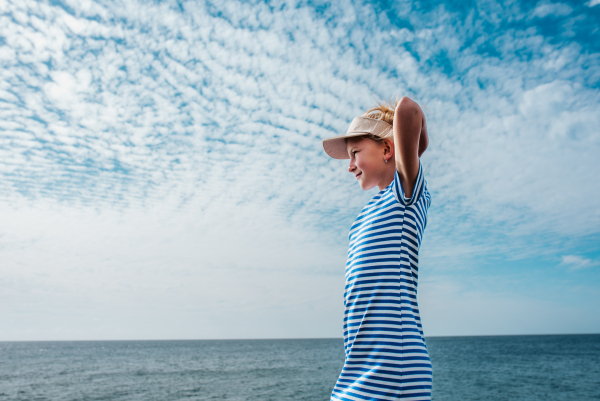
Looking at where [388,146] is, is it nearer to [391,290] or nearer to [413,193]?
[413,193]

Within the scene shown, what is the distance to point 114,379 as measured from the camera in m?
43.9

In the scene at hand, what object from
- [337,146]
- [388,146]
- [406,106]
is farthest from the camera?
[337,146]

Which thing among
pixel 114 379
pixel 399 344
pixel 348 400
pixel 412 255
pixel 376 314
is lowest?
pixel 114 379

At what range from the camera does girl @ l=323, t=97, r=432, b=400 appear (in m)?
1.42

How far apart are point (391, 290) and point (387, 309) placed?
0.08 meters

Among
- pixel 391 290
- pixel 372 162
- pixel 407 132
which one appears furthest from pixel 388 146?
pixel 391 290

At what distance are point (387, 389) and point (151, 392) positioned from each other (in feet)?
129

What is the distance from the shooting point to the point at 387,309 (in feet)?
4.92

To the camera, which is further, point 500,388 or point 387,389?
point 500,388

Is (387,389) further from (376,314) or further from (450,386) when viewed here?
(450,386)

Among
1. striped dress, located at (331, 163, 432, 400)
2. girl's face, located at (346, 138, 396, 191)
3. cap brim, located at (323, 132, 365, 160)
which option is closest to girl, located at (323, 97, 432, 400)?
striped dress, located at (331, 163, 432, 400)

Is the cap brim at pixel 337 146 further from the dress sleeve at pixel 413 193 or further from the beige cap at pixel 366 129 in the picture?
the dress sleeve at pixel 413 193

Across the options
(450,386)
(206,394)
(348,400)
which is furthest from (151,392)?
(348,400)

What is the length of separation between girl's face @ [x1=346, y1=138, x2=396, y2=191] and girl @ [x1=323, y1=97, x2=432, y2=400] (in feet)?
0.40
